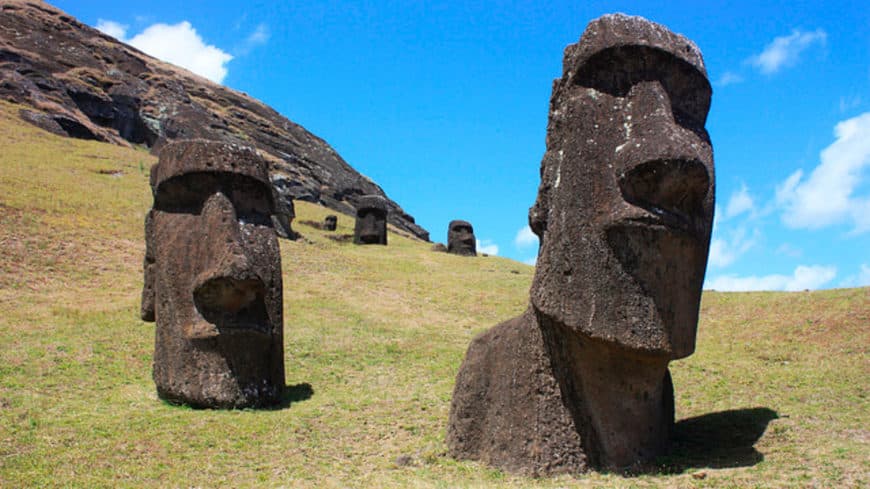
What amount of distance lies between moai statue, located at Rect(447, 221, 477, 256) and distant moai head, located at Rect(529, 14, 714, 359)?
103 feet

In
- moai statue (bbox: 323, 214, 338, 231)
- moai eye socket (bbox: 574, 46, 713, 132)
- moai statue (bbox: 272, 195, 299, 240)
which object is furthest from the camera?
moai statue (bbox: 323, 214, 338, 231)

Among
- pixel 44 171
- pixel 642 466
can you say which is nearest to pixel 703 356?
pixel 642 466

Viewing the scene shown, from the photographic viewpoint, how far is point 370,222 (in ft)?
123

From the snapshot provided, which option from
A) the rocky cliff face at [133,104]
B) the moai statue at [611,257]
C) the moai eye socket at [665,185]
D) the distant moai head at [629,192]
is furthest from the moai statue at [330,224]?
the moai eye socket at [665,185]

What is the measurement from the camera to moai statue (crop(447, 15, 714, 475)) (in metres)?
6.20

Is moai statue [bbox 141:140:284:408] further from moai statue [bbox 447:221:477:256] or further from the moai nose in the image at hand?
moai statue [bbox 447:221:477:256]

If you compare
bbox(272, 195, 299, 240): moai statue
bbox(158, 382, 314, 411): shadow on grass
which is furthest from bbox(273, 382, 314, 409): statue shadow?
bbox(272, 195, 299, 240): moai statue

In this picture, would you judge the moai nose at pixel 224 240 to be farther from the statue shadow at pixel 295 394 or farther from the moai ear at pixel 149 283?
the statue shadow at pixel 295 394

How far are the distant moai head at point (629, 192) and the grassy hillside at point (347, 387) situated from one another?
1.50 m

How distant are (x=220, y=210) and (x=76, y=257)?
12702mm

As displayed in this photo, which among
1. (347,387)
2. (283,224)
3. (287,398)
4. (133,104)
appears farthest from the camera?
(133,104)

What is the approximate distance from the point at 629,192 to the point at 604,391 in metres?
1.85

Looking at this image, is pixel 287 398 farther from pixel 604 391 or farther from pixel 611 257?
pixel 611 257

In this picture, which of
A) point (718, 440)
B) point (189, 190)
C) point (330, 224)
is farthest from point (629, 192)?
point (330, 224)
